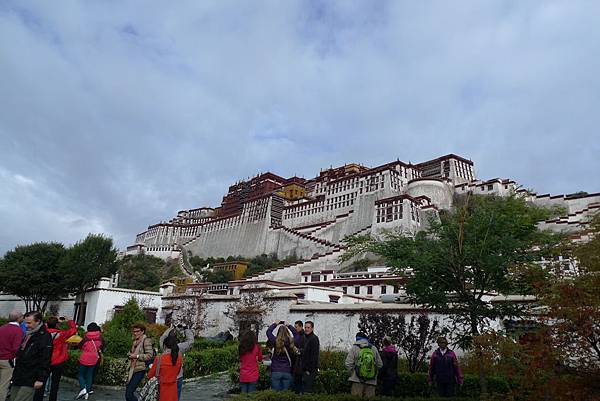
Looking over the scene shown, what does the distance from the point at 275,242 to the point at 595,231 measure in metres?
65.6

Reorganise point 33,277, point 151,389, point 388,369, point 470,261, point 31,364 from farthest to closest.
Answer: point 33,277 < point 470,261 < point 388,369 < point 151,389 < point 31,364

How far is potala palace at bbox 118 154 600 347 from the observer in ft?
69.2

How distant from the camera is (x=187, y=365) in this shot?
39.2 ft

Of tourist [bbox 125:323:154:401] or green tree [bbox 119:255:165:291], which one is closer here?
tourist [bbox 125:323:154:401]

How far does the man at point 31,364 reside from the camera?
5.80 metres

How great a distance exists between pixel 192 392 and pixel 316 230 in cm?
5693

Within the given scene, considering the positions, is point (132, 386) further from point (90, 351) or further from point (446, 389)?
point (446, 389)

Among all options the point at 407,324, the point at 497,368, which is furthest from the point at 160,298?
the point at 497,368

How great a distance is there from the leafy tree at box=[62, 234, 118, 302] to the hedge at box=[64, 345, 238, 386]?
64.8 feet

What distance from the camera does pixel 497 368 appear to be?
6035 mm

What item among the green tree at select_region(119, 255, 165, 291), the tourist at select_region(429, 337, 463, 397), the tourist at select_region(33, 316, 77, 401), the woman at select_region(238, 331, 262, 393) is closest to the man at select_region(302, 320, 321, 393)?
the woman at select_region(238, 331, 262, 393)

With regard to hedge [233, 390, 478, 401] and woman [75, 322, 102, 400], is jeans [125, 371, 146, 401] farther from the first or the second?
woman [75, 322, 102, 400]

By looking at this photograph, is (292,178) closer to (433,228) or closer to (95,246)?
(95,246)

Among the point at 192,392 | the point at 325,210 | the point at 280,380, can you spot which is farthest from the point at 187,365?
the point at 325,210
